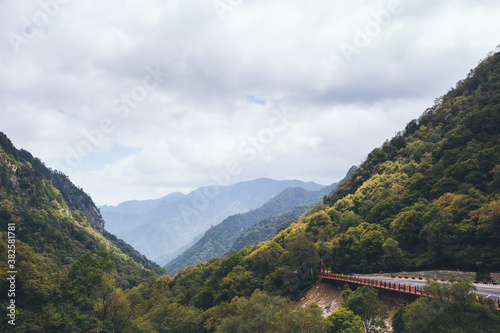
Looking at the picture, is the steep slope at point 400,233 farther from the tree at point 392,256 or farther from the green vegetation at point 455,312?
the green vegetation at point 455,312

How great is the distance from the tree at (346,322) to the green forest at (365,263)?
103 millimetres

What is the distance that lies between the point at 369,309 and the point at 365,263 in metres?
22.2

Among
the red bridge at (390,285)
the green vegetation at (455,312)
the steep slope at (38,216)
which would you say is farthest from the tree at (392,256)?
the steep slope at (38,216)

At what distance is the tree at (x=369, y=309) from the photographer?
960 inches

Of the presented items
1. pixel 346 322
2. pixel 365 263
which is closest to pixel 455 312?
pixel 346 322

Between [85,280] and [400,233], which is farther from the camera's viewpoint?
[400,233]

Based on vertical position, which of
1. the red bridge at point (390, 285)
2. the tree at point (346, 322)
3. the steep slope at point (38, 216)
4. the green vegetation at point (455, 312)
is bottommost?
the tree at point (346, 322)

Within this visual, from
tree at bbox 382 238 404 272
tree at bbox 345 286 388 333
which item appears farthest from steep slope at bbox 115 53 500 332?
tree at bbox 345 286 388 333

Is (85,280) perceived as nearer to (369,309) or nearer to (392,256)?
(369,309)

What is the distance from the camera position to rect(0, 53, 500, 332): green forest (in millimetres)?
24250

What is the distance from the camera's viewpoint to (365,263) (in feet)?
149

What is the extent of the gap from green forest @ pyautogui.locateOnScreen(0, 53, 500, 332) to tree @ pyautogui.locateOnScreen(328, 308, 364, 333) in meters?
0.10

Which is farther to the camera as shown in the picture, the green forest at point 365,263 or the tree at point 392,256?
the tree at point 392,256

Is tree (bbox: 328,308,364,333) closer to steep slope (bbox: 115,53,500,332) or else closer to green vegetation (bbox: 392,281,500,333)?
steep slope (bbox: 115,53,500,332)
